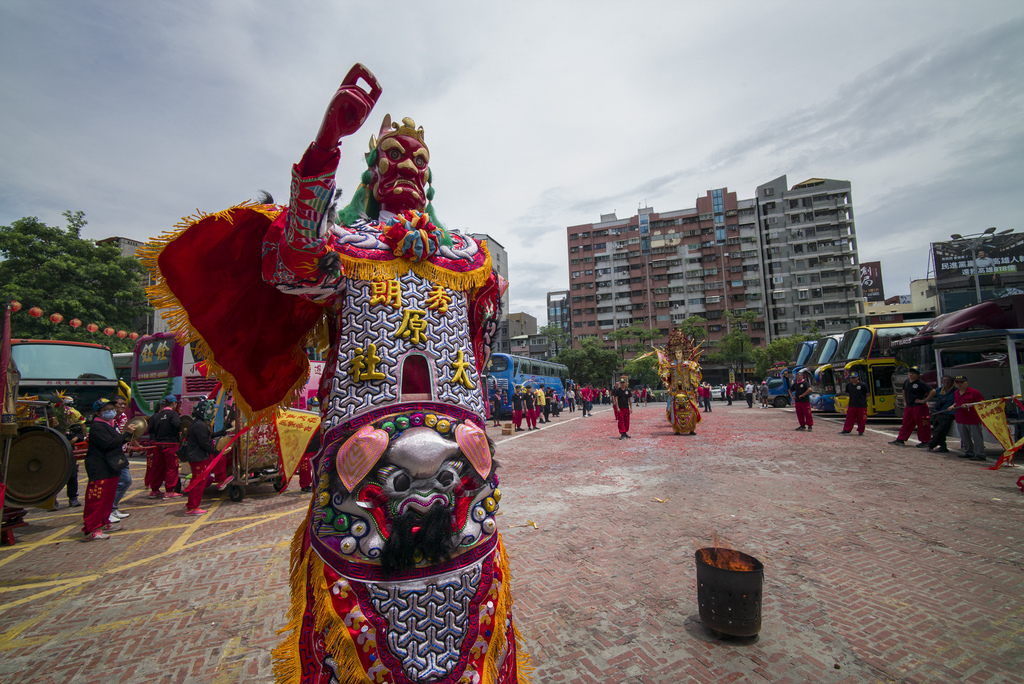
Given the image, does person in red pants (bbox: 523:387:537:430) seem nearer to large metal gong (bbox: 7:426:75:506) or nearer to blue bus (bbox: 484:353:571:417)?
blue bus (bbox: 484:353:571:417)

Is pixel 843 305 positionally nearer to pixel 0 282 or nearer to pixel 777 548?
pixel 777 548

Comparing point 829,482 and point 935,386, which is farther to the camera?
point 935,386

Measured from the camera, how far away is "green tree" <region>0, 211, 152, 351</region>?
851 inches

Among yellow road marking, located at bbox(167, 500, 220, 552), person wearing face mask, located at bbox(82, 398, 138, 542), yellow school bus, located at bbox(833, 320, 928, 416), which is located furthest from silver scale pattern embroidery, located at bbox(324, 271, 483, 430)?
yellow school bus, located at bbox(833, 320, 928, 416)

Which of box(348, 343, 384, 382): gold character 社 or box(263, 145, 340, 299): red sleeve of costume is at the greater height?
box(263, 145, 340, 299): red sleeve of costume

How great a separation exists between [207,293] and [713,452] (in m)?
11.3

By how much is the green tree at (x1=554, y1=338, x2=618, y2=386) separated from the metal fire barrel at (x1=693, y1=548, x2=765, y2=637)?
165 ft

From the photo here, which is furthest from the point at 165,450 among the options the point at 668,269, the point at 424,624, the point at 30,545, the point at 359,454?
the point at 668,269

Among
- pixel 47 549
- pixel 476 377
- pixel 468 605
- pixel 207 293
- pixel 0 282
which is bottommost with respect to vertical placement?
pixel 47 549

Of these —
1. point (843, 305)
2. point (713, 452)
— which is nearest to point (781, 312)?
point (843, 305)

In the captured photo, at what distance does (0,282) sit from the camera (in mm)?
21516

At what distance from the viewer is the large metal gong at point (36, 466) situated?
5848 millimetres

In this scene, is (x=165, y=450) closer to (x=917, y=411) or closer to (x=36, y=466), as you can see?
(x=36, y=466)

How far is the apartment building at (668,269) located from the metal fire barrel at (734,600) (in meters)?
64.1
